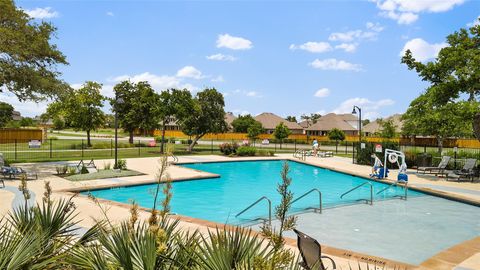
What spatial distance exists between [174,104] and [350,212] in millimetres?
22413

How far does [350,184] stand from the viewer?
20047 millimetres

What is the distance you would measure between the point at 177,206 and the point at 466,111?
1495 cm

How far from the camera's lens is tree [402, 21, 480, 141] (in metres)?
19.4

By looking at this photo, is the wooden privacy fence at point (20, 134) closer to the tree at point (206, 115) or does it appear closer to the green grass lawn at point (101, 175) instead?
the tree at point (206, 115)

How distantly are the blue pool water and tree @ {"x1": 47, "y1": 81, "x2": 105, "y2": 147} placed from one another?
757 inches

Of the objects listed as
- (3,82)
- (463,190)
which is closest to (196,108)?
(3,82)

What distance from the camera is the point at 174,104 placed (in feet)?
106

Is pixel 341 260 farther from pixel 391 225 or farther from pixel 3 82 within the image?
pixel 3 82

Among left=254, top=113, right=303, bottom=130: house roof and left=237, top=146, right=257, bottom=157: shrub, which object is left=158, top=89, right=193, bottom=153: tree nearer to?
left=237, top=146, right=257, bottom=157: shrub

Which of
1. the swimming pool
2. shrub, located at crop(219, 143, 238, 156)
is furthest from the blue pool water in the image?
shrub, located at crop(219, 143, 238, 156)

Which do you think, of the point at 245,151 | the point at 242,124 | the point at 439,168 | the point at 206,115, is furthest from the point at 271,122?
the point at 439,168

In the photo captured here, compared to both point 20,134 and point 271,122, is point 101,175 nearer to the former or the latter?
point 20,134


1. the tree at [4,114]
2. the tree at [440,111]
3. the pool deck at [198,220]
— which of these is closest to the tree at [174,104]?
the pool deck at [198,220]

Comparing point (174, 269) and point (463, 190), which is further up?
point (174, 269)
